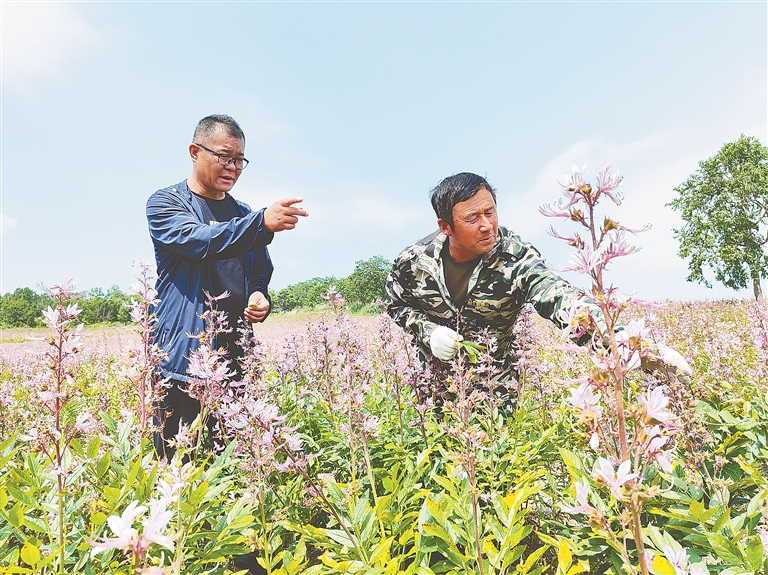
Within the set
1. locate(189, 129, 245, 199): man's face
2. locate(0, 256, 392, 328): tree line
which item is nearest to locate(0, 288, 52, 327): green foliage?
locate(0, 256, 392, 328): tree line

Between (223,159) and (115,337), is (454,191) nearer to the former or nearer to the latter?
(223,159)

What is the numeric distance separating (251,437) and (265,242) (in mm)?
1340

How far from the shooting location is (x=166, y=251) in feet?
12.1

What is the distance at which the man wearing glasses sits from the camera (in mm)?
3162

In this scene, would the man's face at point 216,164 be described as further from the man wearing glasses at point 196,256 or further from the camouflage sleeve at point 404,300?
the camouflage sleeve at point 404,300

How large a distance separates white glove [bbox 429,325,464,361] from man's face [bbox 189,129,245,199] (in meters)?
2.05

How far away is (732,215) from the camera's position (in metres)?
35.7

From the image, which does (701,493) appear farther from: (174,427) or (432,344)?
(174,427)

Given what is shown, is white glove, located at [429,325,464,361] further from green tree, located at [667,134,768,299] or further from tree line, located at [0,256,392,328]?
tree line, located at [0,256,392,328]

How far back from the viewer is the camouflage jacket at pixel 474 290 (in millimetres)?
3799

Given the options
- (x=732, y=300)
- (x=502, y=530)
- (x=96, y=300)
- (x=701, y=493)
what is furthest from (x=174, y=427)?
(x=96, y=300)

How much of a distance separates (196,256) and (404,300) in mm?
2087

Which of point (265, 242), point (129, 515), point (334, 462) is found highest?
point (265, 242)

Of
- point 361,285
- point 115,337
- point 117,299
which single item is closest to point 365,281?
point 361,285
